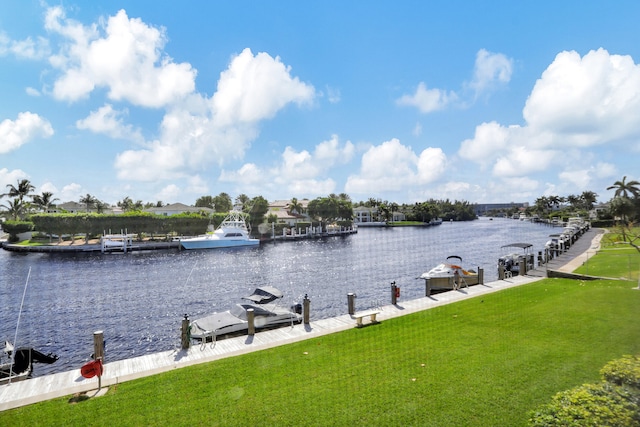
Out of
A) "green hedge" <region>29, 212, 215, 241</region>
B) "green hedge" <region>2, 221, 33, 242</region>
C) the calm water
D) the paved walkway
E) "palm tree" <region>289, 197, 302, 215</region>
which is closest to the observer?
the paved walkway

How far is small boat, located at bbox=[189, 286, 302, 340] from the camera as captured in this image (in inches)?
592

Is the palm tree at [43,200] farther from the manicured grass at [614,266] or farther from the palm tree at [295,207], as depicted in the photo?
the manicured grass at [614,266]

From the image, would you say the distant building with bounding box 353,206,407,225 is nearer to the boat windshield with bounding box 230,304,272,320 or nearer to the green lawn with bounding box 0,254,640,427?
the boat windshield with bounding box 230,304,272,320

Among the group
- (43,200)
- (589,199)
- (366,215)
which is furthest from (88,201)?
(589,199)

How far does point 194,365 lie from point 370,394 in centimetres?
550

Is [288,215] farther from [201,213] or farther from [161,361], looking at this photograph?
[161,361]

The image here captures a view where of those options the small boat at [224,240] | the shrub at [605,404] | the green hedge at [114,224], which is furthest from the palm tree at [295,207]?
the shrub at [605,404]

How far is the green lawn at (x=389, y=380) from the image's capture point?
6.97 meters

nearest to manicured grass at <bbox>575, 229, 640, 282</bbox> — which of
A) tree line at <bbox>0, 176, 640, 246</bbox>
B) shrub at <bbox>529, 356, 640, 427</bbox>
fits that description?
tree line at <bbox>0, 176, 640, 246</bbox>

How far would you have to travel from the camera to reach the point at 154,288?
2919 cm

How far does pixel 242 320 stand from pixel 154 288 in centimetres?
1667

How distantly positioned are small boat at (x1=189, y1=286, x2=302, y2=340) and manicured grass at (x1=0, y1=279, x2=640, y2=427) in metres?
4.95

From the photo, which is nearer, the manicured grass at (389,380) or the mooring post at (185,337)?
the manicured grass at (389,380)

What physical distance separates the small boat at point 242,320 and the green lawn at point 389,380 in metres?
4.93
